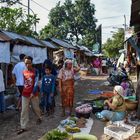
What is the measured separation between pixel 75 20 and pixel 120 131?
1819 inches

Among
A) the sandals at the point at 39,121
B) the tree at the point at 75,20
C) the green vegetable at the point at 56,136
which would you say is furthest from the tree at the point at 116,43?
the green vegetable at the point at 56,136

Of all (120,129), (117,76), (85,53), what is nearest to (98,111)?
(120,129)

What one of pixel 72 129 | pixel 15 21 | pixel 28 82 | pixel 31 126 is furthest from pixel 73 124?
pixel 15 21

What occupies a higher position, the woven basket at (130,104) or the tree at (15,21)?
the tree at (15,21)

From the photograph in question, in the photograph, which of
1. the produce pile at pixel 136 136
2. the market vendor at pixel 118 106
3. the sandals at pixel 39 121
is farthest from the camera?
the sandals at pixel 39 121

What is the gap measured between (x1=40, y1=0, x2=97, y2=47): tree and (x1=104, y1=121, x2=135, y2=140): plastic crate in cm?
4464

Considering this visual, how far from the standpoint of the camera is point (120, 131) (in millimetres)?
7770

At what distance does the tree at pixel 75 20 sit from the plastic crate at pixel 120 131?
44637mm

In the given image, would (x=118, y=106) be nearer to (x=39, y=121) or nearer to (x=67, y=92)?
(x=67, y=92)

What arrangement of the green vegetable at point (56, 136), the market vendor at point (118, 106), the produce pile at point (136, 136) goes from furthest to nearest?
1. the market vendor at point (118, 106)
2. the produce pile at point (136, 136)
3. the green vegetable at point (56, 136)

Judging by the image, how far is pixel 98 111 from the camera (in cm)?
1038

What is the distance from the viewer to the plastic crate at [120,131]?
749 centimetres

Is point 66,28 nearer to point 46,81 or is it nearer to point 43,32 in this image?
point 43,32

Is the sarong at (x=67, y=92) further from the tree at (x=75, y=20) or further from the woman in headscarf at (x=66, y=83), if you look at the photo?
the tree at (x=75, y=20)
